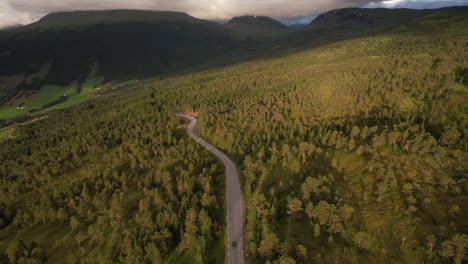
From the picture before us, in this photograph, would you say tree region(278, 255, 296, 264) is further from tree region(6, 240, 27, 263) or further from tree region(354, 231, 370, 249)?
tree region(6, 240, 27, 263)

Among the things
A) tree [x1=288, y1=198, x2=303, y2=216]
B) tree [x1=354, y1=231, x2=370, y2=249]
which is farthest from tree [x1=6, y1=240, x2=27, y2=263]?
tree [x1=354, y1=231, x2=370, y2=249]

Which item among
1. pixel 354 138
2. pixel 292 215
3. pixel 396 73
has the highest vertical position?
pixel 396 73

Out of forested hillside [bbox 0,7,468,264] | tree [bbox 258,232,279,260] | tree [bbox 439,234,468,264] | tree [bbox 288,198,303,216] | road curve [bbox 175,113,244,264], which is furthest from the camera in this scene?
tree [bbox 288,198,303,216]

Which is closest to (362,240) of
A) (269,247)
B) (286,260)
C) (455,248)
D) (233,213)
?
(455,248)

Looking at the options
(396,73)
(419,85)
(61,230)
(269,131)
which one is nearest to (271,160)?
(269,131)

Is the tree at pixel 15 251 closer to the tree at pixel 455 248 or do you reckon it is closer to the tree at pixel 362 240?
the tree at pixel 362 240

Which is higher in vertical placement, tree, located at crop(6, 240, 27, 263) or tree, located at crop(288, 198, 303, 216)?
tree, located at crop(288, 198, 303, 216)

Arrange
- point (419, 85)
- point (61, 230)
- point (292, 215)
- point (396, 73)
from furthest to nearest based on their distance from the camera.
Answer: point (396, 73) < point (419, 85) < point (61, 230) < point (292, 215)

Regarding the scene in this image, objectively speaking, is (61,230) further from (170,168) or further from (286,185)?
(286,185)
